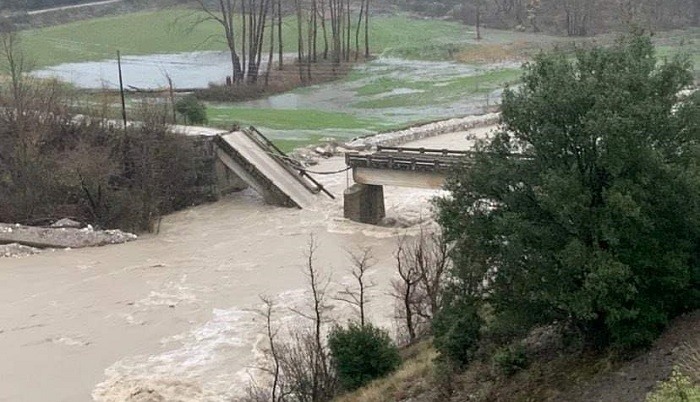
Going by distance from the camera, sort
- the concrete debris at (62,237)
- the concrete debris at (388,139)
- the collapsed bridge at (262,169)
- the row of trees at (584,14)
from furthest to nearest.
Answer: the row of trees at (584,14) → the concrete debris at (388,139) → the collapsed bridge at (262,169) → the concrete debris at (62,237)

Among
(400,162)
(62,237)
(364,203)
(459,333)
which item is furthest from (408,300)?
(62,237)

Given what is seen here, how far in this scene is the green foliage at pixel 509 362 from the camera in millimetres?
17391

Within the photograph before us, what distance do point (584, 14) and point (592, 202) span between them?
275 ft

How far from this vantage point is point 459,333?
1822 centimetres

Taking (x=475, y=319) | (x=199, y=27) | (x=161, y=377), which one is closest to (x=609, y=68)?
(x=475, y=319)

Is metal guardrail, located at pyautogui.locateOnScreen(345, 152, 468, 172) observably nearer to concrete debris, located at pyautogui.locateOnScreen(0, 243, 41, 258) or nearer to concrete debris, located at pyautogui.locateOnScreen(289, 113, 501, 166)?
concrete debris, located at pyautogui.locateOnScreen(289, 113, 501, 166)

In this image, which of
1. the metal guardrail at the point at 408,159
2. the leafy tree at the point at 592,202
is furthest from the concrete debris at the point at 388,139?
the leafy tree at the point at 592,202

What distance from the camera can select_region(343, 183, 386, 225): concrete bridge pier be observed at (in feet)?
131

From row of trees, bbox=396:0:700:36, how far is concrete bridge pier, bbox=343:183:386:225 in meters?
56.0

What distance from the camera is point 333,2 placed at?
84562 millimetres

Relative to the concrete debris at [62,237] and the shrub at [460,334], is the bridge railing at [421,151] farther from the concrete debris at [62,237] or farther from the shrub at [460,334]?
the shrub at [460,334]

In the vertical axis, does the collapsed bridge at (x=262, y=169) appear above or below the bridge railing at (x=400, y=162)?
below

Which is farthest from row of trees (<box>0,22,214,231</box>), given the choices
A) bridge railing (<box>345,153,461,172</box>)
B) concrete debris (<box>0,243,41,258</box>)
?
bridge railing (<box>345,153,461,172</box>)

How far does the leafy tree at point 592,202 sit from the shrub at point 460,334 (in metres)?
0.39
